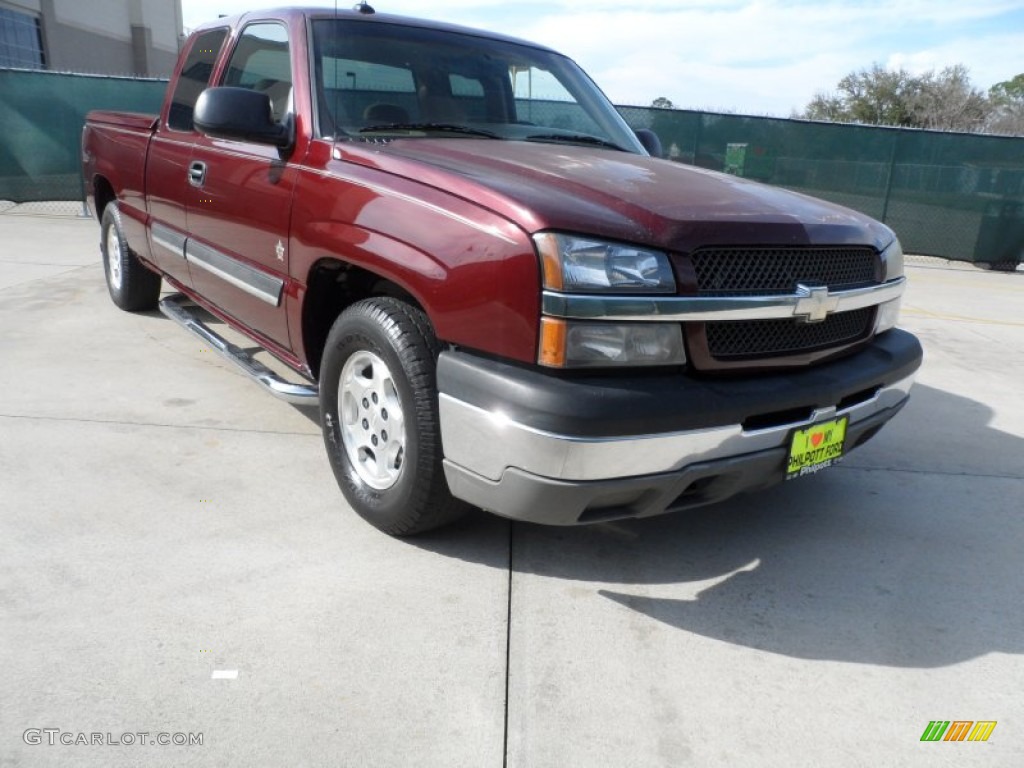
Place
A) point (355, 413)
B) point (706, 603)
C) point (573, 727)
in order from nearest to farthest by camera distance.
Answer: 1. point (573, 727)
2. point (706, 603)
3. point (355, 413)

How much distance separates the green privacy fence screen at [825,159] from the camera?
11.4 meters

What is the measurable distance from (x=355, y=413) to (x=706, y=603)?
143cm

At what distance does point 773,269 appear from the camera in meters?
2.62

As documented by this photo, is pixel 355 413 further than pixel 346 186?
Yes

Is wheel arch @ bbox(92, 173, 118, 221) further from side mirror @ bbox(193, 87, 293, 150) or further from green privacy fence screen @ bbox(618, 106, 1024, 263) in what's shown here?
green privacy fence screen @ bbox(618, 106, 1024, 263)

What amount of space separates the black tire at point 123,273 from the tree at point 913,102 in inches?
1460

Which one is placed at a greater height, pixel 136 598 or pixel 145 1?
pixel 145 1

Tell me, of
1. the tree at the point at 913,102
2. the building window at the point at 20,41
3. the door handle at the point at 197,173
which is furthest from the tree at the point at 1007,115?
the door handle at the point at 197,173

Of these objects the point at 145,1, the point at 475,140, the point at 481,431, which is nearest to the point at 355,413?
the point at 481,431

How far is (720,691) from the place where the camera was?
2307 mm

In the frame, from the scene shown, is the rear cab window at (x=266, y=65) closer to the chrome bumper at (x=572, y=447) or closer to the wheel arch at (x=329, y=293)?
the wheel arch at (x=329, y=293)

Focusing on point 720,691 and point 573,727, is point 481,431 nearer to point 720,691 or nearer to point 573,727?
point 573,727

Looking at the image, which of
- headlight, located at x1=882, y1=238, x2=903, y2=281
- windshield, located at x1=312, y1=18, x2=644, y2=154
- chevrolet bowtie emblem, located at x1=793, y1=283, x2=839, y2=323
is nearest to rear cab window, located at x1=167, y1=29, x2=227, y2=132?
windshield, located at x1=312, y1=18, x2=644, y2=154

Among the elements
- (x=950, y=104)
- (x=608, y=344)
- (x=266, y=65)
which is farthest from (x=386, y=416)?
(x=950, y=104)
